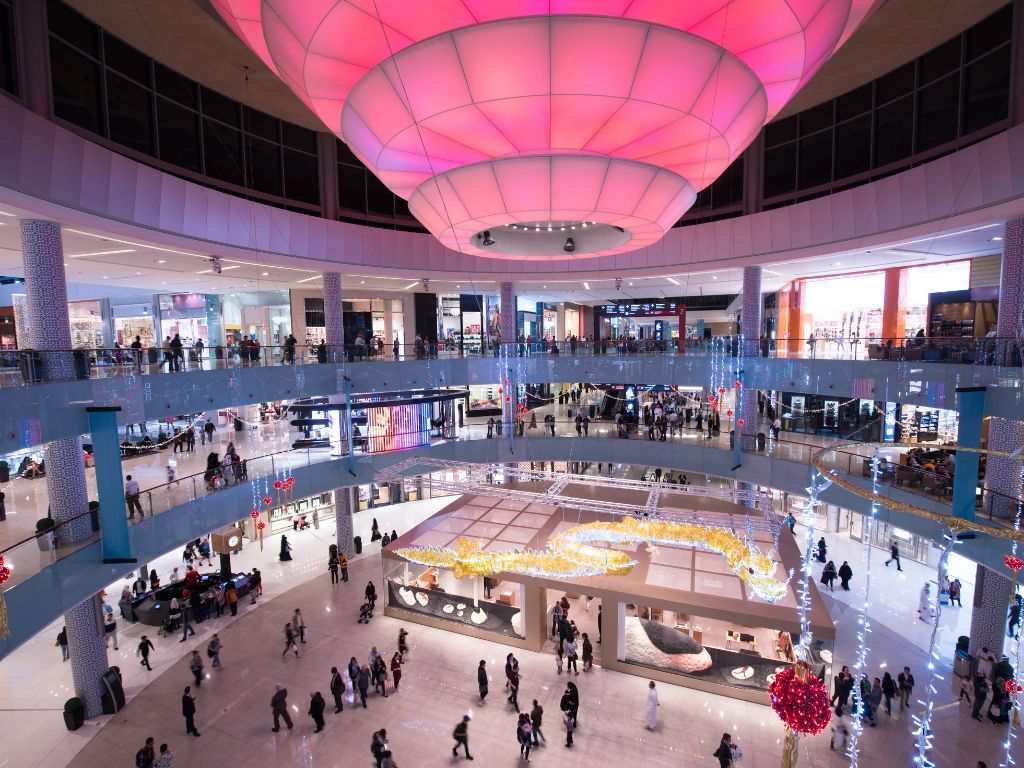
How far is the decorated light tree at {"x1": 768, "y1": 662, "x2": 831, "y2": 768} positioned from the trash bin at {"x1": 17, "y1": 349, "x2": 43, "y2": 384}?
15.1m

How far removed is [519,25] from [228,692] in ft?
57.3

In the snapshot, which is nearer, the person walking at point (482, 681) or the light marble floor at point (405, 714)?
the light marble floor at point (405, 714)

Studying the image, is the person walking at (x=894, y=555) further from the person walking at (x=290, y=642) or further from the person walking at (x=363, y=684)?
the person walking at (x=290, y=642)

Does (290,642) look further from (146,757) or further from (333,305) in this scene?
(333,305)

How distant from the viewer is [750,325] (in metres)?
22.3

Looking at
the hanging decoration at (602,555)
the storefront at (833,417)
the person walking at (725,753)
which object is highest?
the storefront at (833,417)

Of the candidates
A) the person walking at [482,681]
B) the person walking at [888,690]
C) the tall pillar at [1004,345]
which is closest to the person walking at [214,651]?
the person walking at [482,681]

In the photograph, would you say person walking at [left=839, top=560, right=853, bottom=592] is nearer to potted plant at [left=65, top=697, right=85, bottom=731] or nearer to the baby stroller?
the baby stroller

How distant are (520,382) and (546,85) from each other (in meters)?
17.9

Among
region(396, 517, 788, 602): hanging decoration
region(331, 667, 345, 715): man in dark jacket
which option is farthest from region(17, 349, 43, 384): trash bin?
region(396, 517, 788, 602): hanging decoration

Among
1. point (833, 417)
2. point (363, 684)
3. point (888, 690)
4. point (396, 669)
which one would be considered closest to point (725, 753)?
point (888, 690)

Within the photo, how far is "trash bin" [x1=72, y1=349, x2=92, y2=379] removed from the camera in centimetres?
1199

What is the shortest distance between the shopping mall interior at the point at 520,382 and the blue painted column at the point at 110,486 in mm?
88

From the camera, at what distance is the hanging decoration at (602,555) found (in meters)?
13.6
